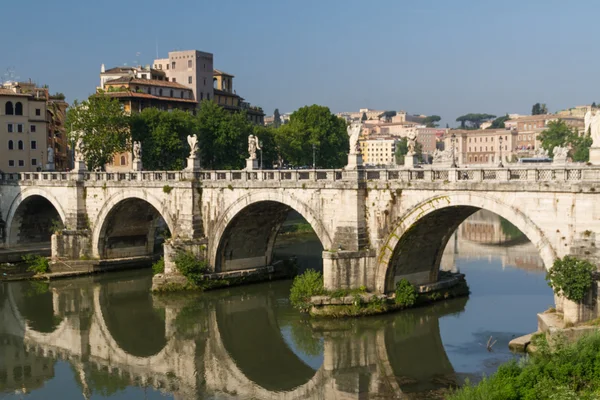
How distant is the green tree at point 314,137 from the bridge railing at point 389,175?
29.4 metres

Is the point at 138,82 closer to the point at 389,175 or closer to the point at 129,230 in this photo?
the point at 129,230

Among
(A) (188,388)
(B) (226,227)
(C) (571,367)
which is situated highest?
(B) (226,227)

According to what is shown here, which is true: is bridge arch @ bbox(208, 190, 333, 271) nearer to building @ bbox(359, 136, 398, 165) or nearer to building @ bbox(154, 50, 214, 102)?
building @ bbox(154, 50, 214, 102)

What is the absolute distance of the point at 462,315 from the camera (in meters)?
30.2

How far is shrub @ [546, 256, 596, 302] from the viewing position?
21.7 m

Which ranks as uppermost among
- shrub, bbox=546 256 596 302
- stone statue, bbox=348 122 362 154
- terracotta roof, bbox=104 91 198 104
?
terracotta roof, bbox=104 91 198 104

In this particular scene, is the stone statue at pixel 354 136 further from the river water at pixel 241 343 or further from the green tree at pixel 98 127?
the green tree at pixel 98 127

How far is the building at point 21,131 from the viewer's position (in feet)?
178

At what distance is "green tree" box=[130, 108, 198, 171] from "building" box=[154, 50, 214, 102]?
2280 cm

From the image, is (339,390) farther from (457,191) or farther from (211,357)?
(457,191)

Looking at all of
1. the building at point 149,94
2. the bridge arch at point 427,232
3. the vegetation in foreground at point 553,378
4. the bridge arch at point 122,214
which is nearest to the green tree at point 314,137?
the building at point 149,94

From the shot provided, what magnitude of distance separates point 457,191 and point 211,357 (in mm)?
10630

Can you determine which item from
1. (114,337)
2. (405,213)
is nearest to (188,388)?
(114,337)

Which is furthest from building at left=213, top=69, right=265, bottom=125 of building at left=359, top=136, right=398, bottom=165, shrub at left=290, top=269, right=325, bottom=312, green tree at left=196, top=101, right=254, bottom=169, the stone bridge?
building at left=359, top=136, right=398, bottom=165
